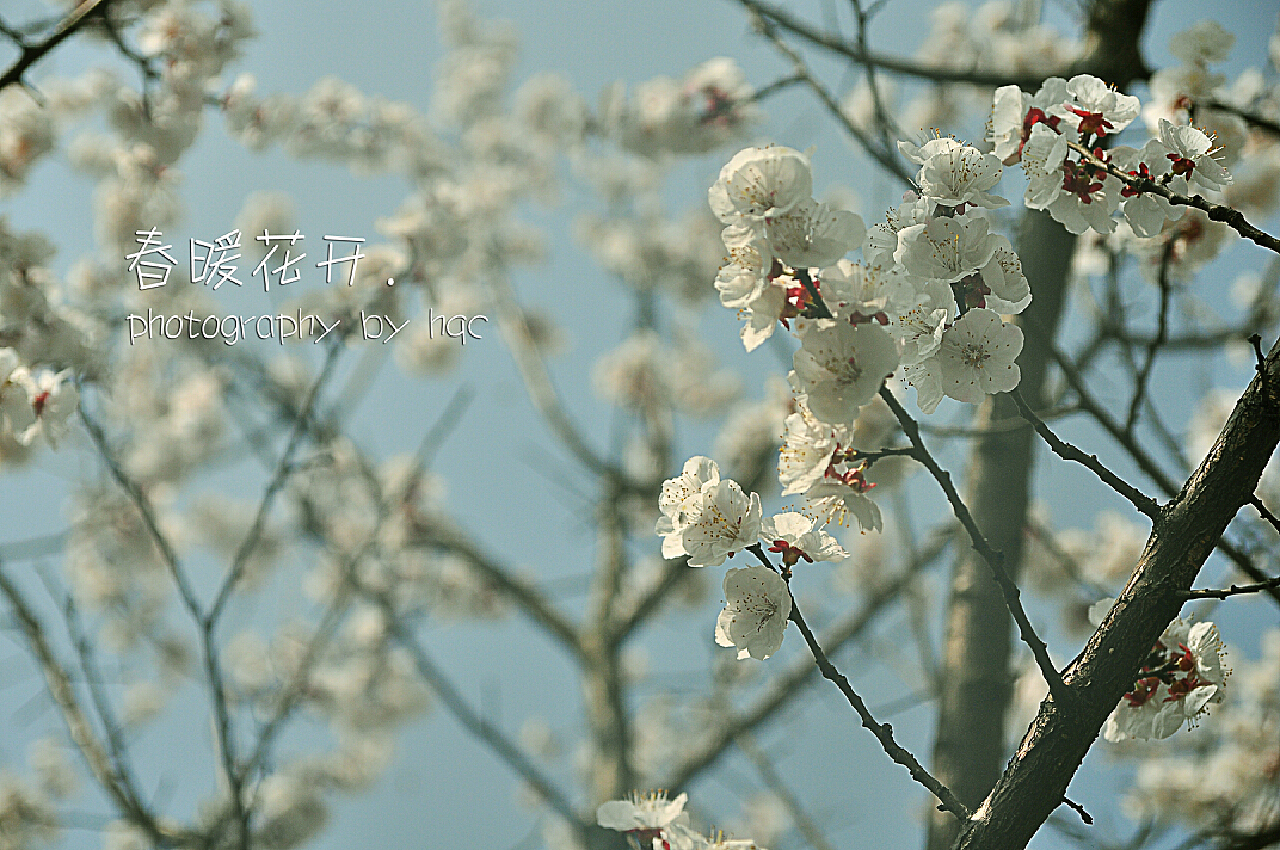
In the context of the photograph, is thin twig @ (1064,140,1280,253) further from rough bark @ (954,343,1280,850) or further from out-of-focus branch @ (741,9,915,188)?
out-of-focus branch @ (741,9,915,188)

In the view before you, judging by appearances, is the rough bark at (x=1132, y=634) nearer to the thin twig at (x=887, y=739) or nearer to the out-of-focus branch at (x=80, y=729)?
the thin twig at (x=887, y=739)

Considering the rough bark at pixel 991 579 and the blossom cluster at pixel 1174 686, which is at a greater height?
the rough bark at pixel 991 579

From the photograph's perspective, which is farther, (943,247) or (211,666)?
(211,666)

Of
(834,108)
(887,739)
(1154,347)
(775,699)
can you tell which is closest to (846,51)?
(834,108)

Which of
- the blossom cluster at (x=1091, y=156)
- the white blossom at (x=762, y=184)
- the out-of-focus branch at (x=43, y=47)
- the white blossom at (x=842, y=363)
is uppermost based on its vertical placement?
the blossom cluster at (x=1091, y=156)

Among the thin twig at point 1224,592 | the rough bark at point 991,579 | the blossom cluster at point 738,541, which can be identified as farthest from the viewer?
the rough bark at point 991,579

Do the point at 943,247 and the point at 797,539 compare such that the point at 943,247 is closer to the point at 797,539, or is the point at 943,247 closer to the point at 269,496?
the point at 797,539

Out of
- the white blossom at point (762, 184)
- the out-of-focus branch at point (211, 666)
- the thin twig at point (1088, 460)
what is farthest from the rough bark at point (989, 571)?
the out-of-focus branch at point (211, 666)

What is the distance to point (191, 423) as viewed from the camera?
435 cm

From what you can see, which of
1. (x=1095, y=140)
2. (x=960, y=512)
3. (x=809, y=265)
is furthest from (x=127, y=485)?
(x=1095, y=140)

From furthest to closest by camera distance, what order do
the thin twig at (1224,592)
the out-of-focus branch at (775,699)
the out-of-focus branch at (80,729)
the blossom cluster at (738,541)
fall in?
the out-of-focus branch at (775,699) < the out-of-focus branch at (80,729) < the blossom cluster at (738,541) < the thin twig at (1224,592)

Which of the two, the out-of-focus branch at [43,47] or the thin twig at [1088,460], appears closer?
the thin twig at [1088,460]

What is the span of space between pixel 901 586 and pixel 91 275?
3181 millimetres

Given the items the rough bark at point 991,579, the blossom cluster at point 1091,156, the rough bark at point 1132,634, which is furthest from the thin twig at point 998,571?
the rough bark at point 991,579
